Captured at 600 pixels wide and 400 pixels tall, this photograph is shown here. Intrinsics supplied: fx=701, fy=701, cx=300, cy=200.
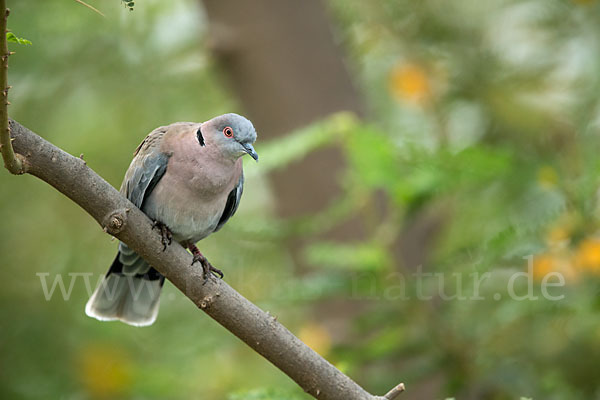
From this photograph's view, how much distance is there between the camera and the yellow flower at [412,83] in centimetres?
457

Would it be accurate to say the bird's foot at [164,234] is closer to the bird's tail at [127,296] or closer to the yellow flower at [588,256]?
the bird's tail at [127,296]

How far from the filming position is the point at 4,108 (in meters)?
1.74

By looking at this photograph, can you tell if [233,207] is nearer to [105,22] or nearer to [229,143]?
[229,143]

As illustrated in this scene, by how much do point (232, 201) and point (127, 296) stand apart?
0.66 metres

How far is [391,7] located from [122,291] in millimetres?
2801

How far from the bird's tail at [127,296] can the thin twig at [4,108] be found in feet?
3.95

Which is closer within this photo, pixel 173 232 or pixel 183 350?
pixel 173 232

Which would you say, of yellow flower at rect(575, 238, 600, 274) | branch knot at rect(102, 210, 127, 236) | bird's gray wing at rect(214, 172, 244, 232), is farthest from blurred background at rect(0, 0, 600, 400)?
branch knot at rect(102, 210, 127, 236)

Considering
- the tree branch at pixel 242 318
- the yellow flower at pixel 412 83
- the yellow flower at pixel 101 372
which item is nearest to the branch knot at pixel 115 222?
the tree branch at pixel 242 318

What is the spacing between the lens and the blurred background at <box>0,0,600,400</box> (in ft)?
11.4

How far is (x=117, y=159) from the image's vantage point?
474cm

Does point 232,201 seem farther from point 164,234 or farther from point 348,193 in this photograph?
point 348,193

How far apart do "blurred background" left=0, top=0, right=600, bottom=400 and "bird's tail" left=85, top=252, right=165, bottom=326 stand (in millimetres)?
716

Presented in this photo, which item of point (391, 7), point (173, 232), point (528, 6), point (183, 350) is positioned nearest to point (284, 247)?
point (183, 350)
